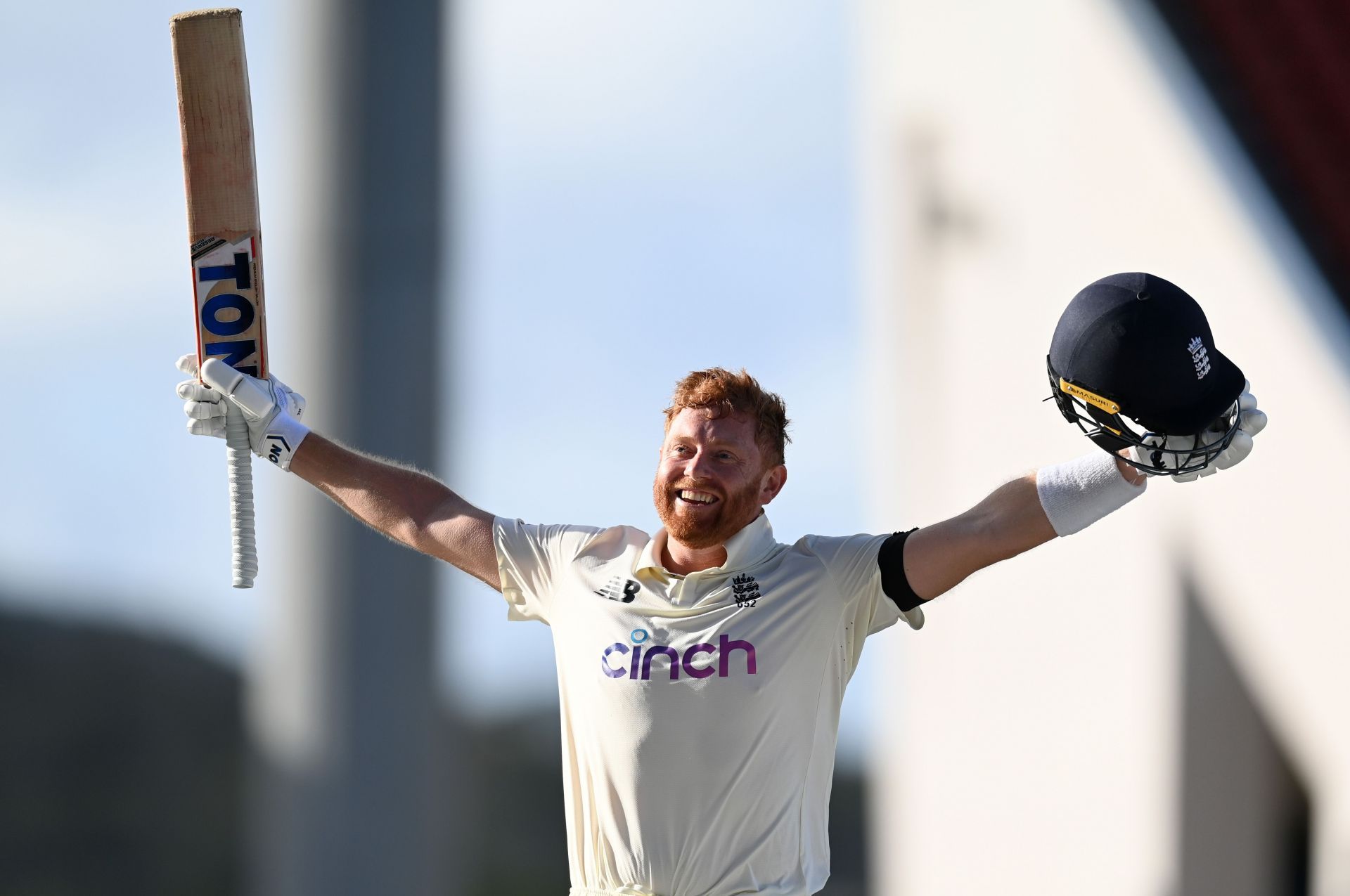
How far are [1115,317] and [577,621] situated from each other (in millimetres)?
1527

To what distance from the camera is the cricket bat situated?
15.6 feet

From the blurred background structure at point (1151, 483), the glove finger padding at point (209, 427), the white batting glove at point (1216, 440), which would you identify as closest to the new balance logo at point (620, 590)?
the glove finger padding at point (209, 427)

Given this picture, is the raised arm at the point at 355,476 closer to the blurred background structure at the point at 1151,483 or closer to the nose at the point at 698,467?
the nose at the point at 698,467

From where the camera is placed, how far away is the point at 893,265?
11711 millimetres

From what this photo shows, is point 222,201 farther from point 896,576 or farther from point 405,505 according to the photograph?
point 896,576

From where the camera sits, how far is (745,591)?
4.36 m

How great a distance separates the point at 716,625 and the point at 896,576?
456 millimetres

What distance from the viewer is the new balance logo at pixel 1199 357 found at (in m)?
3.98

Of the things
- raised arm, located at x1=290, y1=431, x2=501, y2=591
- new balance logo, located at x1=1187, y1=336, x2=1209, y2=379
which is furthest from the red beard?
new balance logo, located at x1=1187, y1=336, x2=1209, y2=379

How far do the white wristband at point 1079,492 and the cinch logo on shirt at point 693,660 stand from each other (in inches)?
31.3

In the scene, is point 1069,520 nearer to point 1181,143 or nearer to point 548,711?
point 1181,143

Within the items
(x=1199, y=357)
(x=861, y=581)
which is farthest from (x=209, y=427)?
(x=1199, y=357)

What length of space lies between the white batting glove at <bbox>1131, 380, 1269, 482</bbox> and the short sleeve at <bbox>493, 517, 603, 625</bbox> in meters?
1.49

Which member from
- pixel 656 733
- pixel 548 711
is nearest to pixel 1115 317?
pixel 656 733
